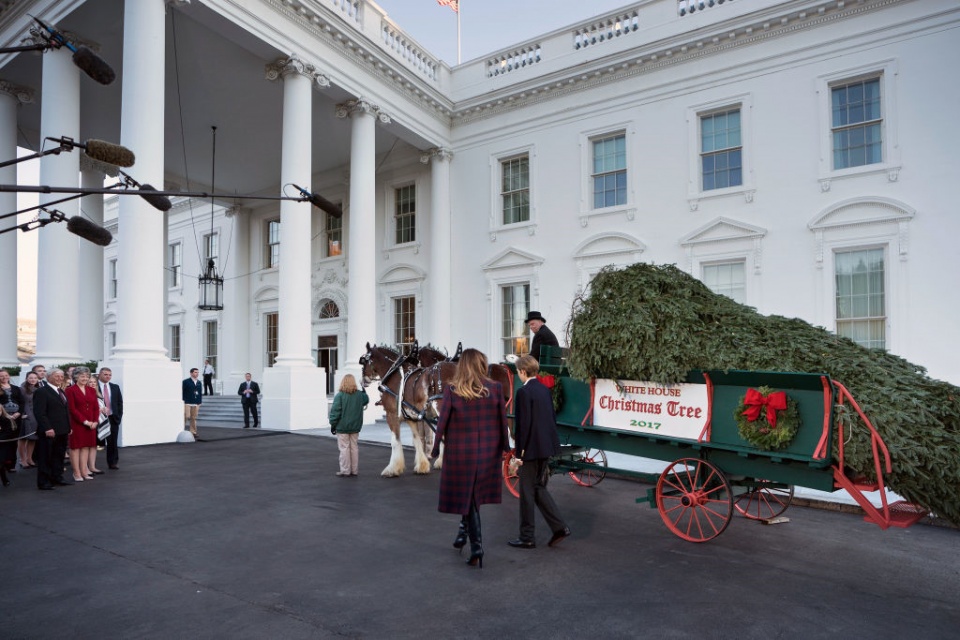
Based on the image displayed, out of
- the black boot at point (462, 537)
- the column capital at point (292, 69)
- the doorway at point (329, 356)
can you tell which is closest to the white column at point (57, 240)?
the column capital at point (292, 69)

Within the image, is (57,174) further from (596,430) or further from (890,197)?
(890,197)

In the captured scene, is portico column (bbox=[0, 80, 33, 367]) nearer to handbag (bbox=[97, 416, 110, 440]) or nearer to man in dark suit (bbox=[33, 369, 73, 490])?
handbag (bbox=[97, 416, 110, 440])

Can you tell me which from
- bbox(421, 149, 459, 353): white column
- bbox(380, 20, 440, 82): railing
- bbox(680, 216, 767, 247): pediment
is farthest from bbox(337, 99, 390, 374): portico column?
bbox(680, 216, 767, 247): pediment

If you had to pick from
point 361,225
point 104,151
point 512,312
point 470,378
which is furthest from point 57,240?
point 470,378

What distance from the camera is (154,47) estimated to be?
41.7ft

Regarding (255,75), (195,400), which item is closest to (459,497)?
(195,400)

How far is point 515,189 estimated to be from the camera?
19.7 metres

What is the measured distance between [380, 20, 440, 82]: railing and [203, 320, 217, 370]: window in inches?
612

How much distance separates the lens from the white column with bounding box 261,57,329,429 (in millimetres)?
15570

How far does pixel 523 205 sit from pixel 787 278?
27.2 feet

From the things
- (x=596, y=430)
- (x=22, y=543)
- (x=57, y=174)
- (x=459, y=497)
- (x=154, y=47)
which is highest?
(x=154, y=47)

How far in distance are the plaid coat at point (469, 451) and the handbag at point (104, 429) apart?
290 inches

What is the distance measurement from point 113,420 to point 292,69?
33.7 ft

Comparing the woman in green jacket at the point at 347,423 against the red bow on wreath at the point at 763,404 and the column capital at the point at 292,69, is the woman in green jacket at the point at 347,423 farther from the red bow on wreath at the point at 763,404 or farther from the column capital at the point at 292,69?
the column capital at the point at 292,69
